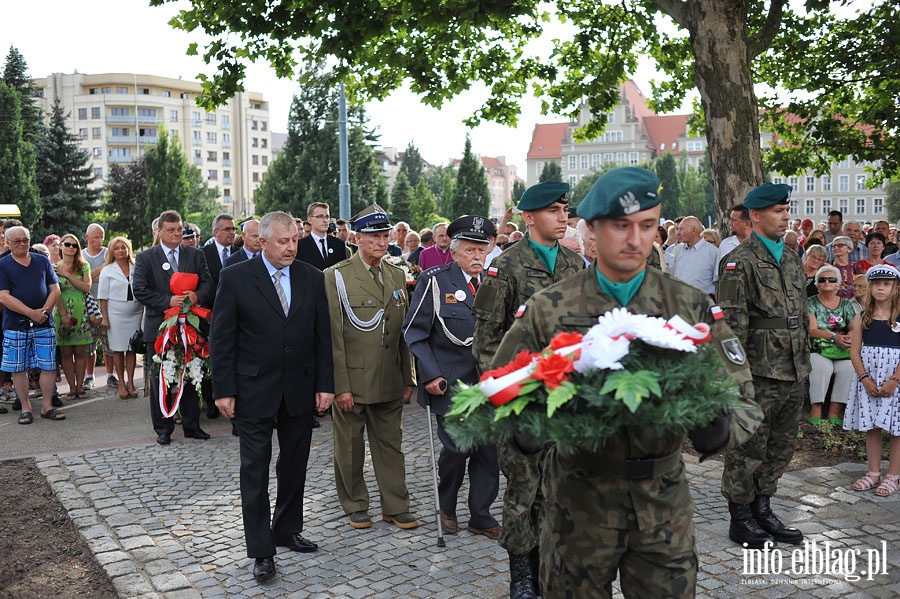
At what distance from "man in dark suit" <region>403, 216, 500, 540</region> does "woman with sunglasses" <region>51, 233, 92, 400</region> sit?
7.23 meters

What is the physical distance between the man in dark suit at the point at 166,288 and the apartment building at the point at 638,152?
118 m

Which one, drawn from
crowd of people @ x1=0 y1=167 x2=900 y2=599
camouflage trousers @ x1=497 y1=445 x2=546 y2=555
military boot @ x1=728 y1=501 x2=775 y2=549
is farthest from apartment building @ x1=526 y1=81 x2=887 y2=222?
camouflage trousers @ x1=497 y1=445 x2=546 y2=555

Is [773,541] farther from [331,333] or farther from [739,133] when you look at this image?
[739,133]

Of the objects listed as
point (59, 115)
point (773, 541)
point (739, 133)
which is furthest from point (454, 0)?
point (59, 115)

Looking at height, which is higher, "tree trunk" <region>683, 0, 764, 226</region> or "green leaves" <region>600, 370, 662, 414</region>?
"tree trunk" <region>683, 0, 764, 226</region>

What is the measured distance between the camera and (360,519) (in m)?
6.61

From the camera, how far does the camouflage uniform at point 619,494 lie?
10.4 ft

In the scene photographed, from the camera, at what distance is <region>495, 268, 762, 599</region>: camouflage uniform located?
3.16m

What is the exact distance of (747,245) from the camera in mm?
6211

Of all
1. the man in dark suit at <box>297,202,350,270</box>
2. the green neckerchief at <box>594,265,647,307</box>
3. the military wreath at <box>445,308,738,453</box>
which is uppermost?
the man in dark suit at <box>297,202,350,270</box>

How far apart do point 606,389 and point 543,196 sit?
2902mm

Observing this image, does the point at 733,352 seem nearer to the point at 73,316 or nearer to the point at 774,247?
the point at 774,247

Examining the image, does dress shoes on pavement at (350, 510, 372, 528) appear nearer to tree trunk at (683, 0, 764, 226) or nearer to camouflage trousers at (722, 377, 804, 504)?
camouflage trousers at (722, 377, 804, 504)

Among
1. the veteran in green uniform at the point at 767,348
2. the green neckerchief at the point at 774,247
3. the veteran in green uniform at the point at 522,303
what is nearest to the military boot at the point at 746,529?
the veteran in green uniform at the point at 767,348
